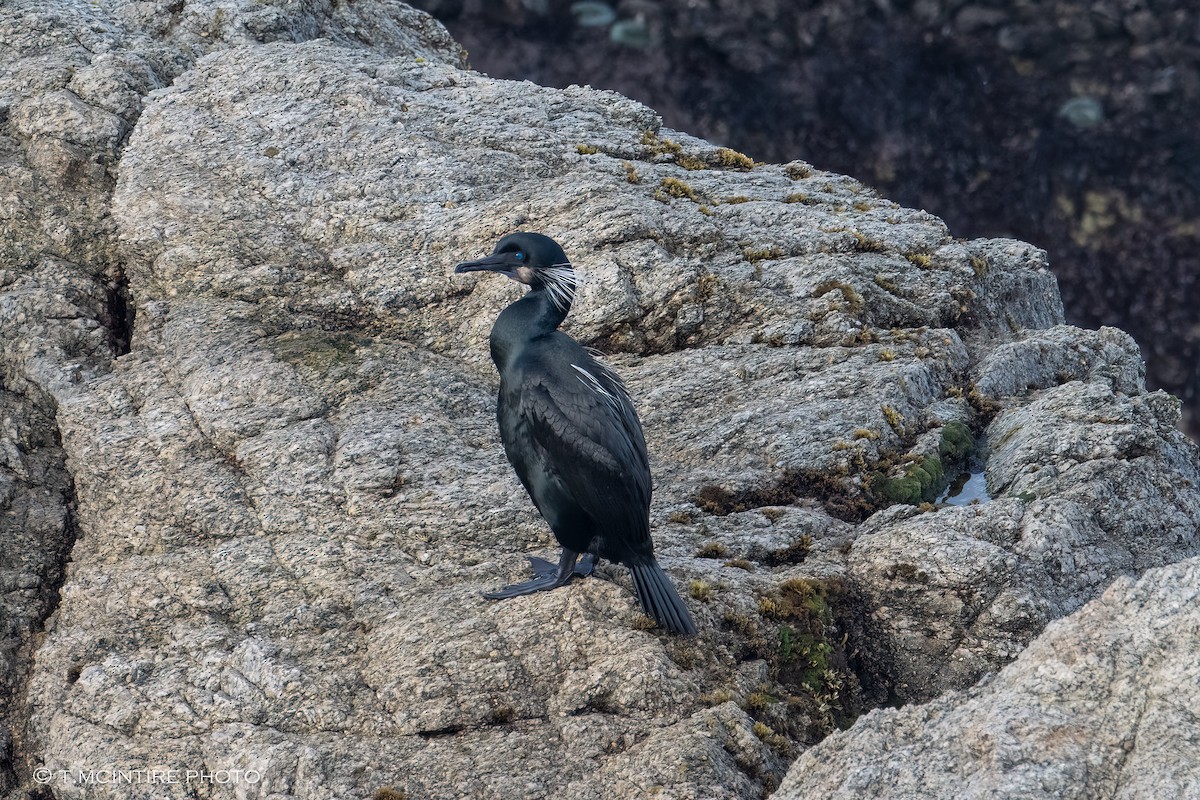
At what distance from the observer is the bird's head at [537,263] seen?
10.0m

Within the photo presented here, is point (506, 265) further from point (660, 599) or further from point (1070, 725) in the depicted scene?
point (1070, 725)

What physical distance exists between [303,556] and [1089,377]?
815 cm

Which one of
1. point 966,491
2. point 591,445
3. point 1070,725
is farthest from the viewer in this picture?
point 966,491

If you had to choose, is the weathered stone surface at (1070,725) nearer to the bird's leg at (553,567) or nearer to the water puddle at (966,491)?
the bird's leg at (553,567)

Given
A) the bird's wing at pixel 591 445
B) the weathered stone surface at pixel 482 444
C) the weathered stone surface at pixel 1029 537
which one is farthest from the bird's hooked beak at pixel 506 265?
the weathered stone surface at pixel 1029 537

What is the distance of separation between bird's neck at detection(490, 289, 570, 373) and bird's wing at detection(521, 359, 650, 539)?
0.47 meters

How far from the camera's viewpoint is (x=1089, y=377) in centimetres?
1300

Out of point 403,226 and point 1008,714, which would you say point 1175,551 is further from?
point 403,226

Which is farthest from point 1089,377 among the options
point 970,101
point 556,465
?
point 970,101

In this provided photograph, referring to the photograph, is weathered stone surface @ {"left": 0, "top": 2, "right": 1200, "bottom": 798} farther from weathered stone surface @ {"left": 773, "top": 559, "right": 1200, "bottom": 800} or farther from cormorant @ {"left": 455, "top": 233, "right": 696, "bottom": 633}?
weathered stone surface @ {"left": 773, "top": 559, "right": 1200, "bottom": 800}

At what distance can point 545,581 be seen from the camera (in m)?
9.59

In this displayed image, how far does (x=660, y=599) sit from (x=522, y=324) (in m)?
2.48

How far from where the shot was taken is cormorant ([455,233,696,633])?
9.28 meters

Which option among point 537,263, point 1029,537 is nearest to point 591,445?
point 537,263
